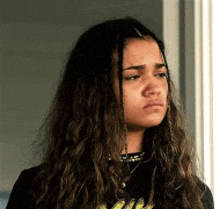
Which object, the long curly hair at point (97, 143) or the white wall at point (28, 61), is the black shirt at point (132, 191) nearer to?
the long curly hair at point (97, 143)

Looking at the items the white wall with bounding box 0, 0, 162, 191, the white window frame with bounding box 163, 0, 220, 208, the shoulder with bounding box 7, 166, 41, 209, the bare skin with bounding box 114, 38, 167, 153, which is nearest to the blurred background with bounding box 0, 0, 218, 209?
A: the white wall with bounding box 0, 0, 162, 191

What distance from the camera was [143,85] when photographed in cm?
96

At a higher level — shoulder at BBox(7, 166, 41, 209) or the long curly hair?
the long curly hair
